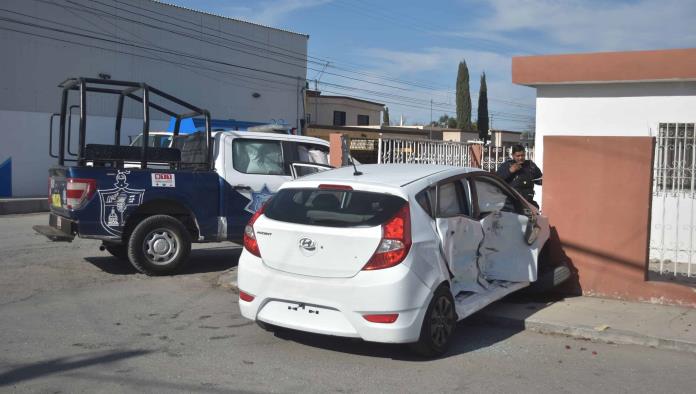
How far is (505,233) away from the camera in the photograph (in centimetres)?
716

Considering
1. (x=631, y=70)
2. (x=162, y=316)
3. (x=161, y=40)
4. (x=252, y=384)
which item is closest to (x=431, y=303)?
(x=252, y=384)

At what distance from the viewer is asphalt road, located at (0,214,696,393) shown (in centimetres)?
504

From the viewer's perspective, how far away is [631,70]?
33.8 ft

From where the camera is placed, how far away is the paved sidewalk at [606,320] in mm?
6227

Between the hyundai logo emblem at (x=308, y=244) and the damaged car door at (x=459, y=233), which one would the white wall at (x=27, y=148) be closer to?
the damaged car door at (x=459, y=233)

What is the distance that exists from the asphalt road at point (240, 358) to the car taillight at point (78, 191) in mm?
1212

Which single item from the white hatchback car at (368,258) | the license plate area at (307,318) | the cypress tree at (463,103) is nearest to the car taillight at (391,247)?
the white hatchback car at (368,258)

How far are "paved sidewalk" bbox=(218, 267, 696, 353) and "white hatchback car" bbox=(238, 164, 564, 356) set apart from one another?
1.95 feet

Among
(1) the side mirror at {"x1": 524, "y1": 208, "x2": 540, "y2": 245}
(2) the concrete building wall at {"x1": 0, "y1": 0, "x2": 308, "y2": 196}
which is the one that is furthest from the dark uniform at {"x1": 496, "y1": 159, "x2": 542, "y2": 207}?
(2) the concrete building wall at {"x1": 0, "y1": 0, "x2": 308, "y2": 196}

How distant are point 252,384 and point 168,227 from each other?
4581mm

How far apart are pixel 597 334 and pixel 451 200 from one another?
6.16ft

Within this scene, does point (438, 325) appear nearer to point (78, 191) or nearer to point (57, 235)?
point (78, 191)

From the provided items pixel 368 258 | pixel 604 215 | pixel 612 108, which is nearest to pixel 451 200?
pixel 368 258

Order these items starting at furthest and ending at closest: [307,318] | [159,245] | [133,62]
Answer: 1. [133,62]
2. [159,245]
3. [307,318]
